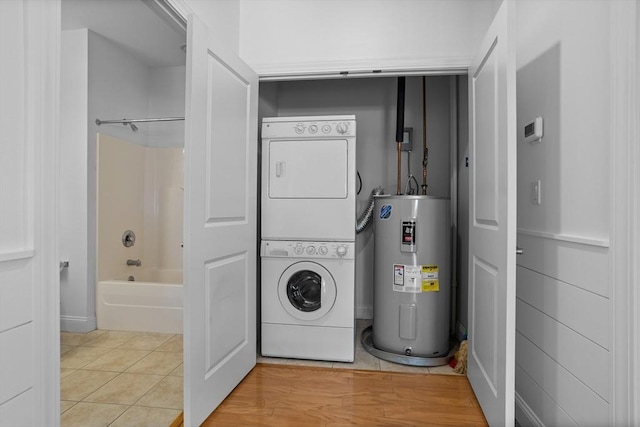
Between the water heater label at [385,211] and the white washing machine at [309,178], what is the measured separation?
0.26 m

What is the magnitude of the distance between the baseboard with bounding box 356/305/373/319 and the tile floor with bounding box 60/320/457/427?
1.41ft

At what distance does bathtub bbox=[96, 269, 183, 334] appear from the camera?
3.02 meters

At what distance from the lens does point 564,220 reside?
1.45 m

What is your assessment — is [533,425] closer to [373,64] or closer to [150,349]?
[373,64]

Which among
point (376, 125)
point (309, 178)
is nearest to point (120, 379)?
point (309, 178)

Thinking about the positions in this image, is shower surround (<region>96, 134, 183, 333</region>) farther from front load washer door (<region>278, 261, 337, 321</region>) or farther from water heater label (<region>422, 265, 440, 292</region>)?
water heater label (<region>422, 265, 440, 292</region>)

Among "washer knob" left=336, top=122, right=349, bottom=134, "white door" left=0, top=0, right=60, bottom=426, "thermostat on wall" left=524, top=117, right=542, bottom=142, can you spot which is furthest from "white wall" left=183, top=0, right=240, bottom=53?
"thermostat on wall" left=524, top=117, right=542, bottom=142

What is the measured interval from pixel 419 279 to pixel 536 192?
1004 millimetres

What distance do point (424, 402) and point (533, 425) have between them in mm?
519

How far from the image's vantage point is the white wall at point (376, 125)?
133 inches

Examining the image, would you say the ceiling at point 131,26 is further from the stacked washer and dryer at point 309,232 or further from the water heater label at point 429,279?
the water heater label at point 429,279

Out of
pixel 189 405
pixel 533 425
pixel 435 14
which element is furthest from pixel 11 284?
pixel 435 14

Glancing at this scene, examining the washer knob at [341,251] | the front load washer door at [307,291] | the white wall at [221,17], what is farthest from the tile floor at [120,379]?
the white wall at [221,17]

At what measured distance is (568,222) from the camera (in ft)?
4.66
